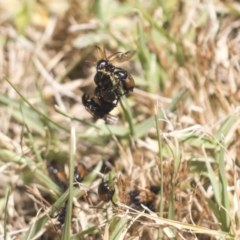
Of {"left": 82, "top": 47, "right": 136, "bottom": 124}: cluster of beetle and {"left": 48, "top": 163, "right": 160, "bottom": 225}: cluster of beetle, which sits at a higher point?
{"left": 82, "top": 47, "right": 136, "bottom": 124}: cluster of beetle

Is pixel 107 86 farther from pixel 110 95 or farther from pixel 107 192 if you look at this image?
pixel 107 192

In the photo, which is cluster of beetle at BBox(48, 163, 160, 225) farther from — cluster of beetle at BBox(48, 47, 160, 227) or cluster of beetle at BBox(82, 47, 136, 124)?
cluster of beetle at BBox(82, 47, 136, 124)

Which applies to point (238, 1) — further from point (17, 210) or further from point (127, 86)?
point (17, 210)

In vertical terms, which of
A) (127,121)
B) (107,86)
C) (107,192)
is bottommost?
(107,192)

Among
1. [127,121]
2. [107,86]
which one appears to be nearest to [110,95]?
[107,86]

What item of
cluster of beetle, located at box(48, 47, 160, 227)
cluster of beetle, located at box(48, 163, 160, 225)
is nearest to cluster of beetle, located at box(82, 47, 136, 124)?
cluster of beetle, located at box(48, 47, 160, 227)

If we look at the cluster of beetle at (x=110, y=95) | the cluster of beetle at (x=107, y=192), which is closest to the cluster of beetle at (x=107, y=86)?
the cluster of beetle at (x=110, y=95)
